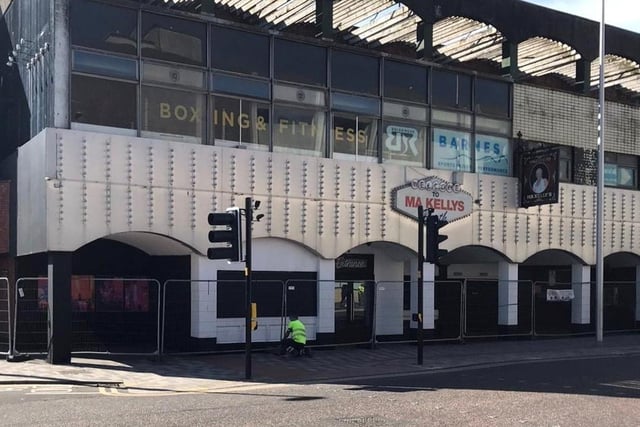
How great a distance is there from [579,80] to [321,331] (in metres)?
13.0

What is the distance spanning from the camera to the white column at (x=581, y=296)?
81.4 ft

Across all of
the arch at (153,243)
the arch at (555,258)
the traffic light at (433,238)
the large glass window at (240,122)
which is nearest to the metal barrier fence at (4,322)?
the arch at (153,243)

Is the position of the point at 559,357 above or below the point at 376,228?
below

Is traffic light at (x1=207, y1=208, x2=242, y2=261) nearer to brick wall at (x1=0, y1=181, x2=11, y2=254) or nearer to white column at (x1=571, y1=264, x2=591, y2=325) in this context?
brick wall at (x1=0, y1=181, x2=11, y2=254)

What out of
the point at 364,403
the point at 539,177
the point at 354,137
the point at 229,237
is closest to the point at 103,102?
the point at 229,237

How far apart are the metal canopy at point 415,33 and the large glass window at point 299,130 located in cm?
231

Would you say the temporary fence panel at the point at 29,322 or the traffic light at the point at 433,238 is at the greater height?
the traffic light at the point at 433,238

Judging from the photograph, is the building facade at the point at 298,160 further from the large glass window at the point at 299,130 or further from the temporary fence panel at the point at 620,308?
the temporary fence panel at the point at 620,308

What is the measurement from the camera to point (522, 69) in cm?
2447

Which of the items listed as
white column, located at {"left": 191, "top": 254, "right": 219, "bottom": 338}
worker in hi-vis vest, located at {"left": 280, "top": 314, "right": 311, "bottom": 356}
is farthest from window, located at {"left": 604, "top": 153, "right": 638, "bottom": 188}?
white column, located at {"left": 191, "top": 254, "right": 219, "bottom": 338}

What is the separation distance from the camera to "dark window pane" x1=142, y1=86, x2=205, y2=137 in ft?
57.0

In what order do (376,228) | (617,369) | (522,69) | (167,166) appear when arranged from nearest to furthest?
(617,369) < (167,166) < (376,228) < (522,69)

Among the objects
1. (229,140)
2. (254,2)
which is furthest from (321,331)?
(254,2)

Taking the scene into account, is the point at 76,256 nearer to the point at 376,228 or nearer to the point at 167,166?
the point at 167,166
